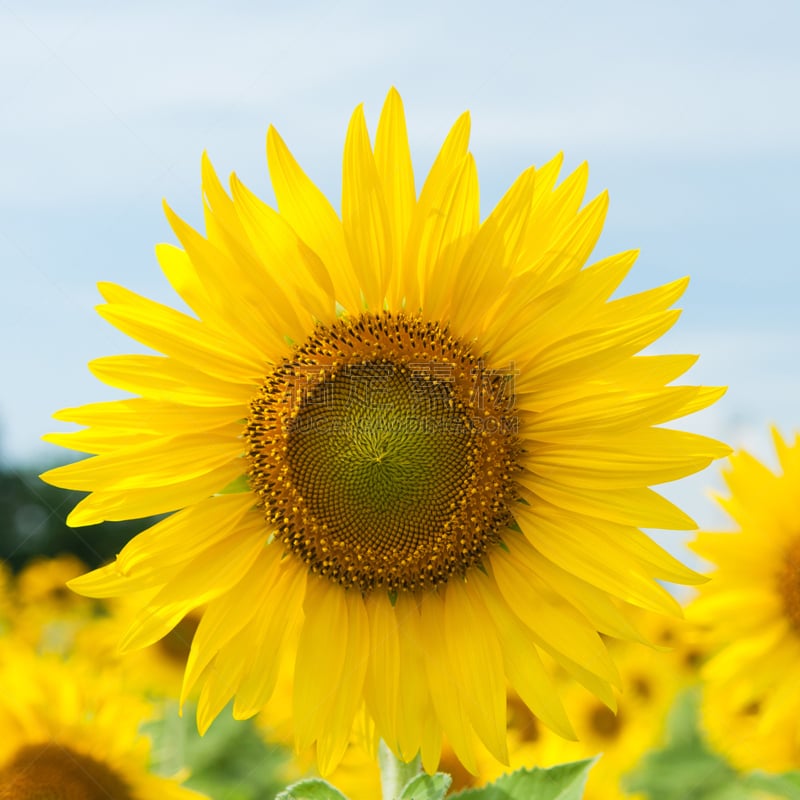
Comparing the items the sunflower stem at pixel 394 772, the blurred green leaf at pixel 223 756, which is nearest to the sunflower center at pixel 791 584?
the sunflower stem at pixel 394 772

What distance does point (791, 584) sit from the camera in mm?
3959

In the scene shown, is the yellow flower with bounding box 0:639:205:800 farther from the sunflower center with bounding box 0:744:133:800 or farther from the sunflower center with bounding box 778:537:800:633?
the sunflower center with bounding box 778:537:800:633

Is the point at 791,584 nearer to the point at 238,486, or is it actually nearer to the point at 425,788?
the point at 425,788

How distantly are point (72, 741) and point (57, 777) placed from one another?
20 centimetres

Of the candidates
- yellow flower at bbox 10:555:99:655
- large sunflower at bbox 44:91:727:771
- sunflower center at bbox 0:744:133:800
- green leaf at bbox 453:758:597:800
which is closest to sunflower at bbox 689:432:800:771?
large sunflower at bbox 44:91:727:771

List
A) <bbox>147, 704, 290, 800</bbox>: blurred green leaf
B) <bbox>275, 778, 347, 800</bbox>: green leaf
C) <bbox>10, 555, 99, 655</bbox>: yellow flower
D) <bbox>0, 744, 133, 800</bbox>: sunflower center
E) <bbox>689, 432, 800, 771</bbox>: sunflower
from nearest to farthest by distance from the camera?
<bbox>275, 778, 347, 800</bbox>: green leaf, <bbox>0, 744, 133, 800</bbox>: sunflower center, <bbox>689, 432, 800, 771</bbox>: sunflower, <bbox>147, 704, 290, 800</bbox>: blurred green leaf, <bbox>10, 555, 99, 655</bbox>: yellow flower

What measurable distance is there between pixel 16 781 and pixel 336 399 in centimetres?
171

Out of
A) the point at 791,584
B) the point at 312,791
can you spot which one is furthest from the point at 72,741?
the point at 791,584

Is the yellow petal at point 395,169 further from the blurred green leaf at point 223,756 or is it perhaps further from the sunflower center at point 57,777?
the blurred green leaf at point 223,756

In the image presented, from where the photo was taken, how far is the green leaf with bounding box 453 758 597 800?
235cm

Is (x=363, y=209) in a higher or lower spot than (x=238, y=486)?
higher

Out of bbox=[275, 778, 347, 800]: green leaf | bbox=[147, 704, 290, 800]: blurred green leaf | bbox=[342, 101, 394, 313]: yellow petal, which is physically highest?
bbox=[342, 101, 394, 313]: yellow petal

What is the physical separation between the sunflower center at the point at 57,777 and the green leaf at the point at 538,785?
1.39 meters

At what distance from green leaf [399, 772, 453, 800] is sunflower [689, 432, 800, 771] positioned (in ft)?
6.70
